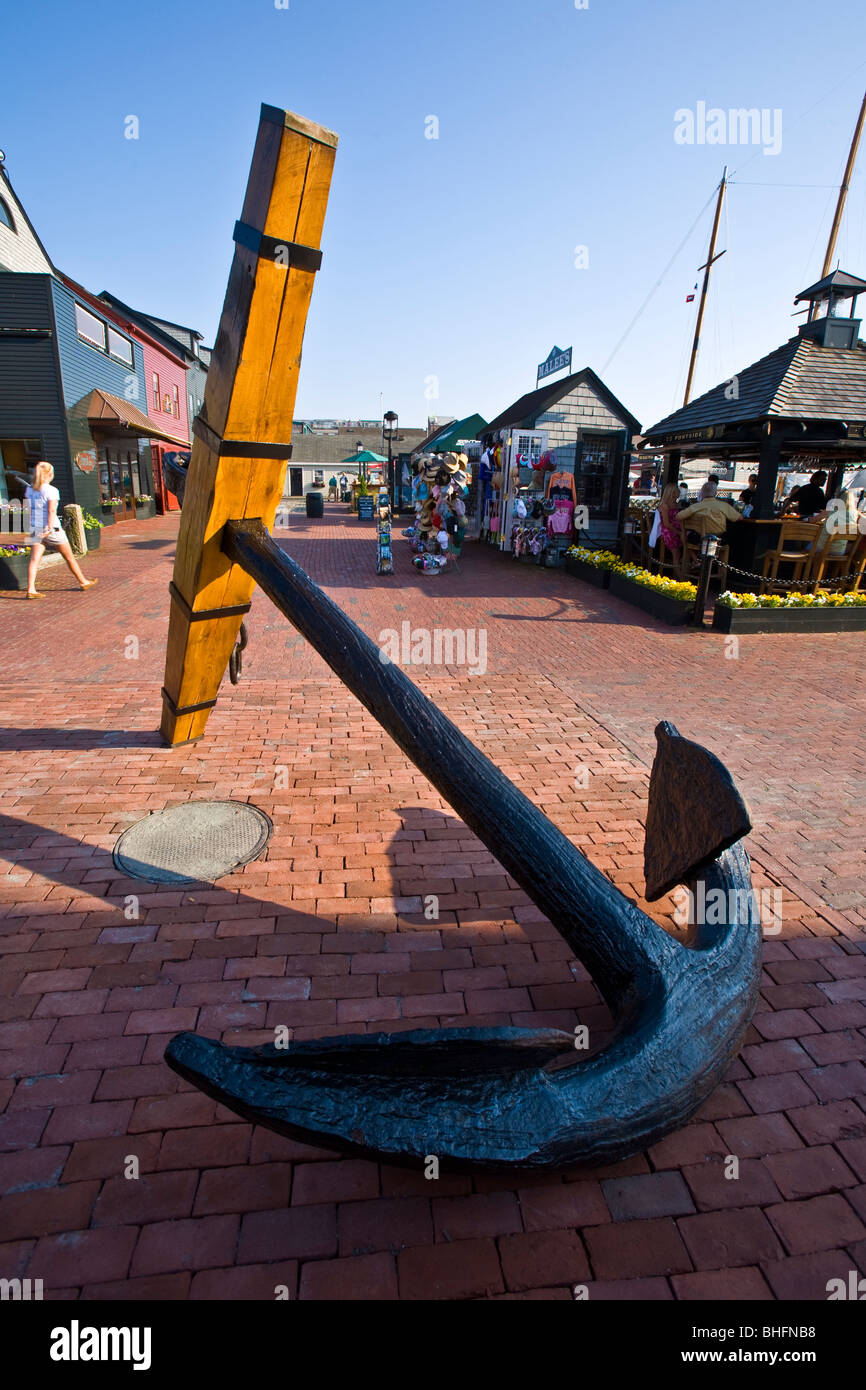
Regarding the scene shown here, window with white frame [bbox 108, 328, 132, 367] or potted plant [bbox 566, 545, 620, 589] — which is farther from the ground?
window with white frame [bbox 108, 328, 132, 367]

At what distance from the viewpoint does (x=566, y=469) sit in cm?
1498

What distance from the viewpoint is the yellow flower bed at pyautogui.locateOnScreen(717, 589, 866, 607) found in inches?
352

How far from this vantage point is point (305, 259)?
97.2 inches

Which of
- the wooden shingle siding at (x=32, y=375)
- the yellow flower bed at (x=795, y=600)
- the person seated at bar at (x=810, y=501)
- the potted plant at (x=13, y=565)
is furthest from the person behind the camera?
the wooden shingle siding at (x=32, y=375)

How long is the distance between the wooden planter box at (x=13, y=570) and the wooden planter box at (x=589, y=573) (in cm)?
903

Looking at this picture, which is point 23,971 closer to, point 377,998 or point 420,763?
point 377,998

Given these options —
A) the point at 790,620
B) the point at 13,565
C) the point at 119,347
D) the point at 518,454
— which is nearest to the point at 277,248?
the point at 790,620

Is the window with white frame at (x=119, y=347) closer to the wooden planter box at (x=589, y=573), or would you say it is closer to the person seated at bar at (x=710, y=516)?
the wooden planter box at (x=589, y=573)

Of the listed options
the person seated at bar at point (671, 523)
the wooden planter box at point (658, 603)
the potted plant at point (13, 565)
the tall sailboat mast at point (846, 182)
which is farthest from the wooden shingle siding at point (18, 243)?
Result: the tall sailboat mast at point (846, 182)

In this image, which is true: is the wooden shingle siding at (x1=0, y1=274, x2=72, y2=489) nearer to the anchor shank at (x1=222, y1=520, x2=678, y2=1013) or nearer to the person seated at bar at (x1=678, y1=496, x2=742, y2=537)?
the person seated at bar at (x1=678, y1=496, x2=742, y2=537)

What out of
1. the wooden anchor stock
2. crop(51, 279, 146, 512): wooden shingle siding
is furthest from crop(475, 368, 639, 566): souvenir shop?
the wooden anchor stock

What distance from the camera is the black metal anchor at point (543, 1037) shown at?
53.2 inches

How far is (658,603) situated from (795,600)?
1.73 meters
